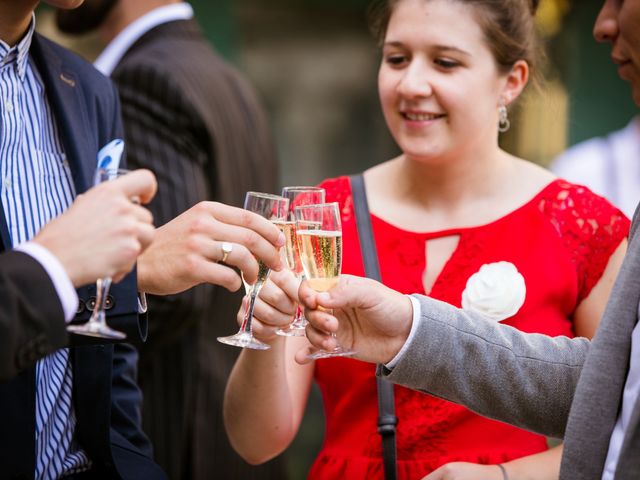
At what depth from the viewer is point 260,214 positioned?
2389mm

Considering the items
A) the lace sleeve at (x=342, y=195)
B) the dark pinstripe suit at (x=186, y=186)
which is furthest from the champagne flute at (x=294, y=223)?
the dark pinstripe suit at (x=186, y=186)

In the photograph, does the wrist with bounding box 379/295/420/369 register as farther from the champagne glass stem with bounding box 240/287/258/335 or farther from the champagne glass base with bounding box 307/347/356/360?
the champagne glass stem with bounding box 240/287/258/335

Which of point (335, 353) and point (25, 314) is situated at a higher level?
point (25, 314)

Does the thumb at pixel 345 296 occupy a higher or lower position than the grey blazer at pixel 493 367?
higher

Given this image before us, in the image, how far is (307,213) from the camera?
7.89 ft

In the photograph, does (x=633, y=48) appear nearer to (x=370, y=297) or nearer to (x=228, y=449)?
(x=370, y=297)

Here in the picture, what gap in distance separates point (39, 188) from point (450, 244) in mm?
1255

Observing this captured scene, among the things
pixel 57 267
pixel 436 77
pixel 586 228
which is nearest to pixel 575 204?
pixel 586 228

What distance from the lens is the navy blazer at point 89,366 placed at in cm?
231

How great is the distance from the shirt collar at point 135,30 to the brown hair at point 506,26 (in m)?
1.16

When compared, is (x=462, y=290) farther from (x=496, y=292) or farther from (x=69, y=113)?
(x=69, y=113)

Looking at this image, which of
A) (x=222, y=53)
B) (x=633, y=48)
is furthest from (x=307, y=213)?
(x=222, y=53)

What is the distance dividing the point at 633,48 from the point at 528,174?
72 cm

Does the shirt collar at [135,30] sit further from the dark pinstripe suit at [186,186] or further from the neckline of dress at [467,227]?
the neckline of dress at [467,227]
